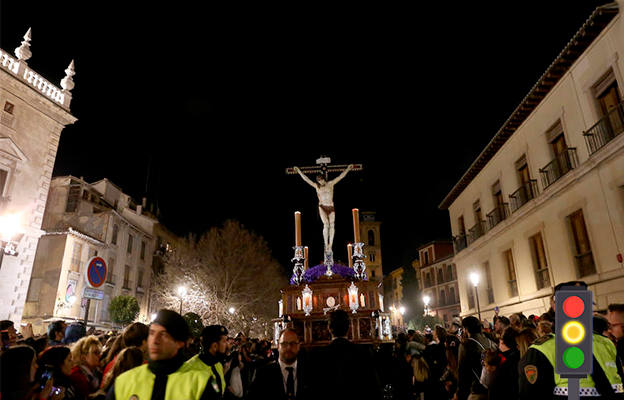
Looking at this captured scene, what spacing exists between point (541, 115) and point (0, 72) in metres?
23.1

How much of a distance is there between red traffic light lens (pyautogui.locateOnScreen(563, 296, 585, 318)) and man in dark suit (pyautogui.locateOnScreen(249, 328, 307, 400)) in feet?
8.26

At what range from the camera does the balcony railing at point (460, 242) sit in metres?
27.3

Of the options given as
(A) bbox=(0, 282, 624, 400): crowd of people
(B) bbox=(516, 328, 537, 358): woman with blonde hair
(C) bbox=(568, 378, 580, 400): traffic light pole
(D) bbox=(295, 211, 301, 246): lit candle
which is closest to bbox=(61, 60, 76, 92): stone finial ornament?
(D) bbox=(295, 211, 301, 246): lit candle

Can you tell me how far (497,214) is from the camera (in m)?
21.8

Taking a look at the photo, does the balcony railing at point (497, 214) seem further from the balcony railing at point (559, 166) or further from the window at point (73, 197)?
the window at point (73, 197)

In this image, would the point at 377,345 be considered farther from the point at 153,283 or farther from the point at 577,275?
the point at 153,283

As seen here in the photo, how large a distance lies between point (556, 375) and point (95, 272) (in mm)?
8862

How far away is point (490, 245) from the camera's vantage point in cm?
2277

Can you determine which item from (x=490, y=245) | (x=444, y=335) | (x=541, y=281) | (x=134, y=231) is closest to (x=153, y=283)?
(x=134, y=231)

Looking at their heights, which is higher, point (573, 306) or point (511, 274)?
point (511, 274)

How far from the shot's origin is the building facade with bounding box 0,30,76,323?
16.1 meters

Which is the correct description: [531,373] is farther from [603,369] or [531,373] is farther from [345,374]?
[345,374]

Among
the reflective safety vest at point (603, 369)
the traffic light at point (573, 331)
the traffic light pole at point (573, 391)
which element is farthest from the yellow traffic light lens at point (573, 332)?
the reflective safety vest at point (603, 369)

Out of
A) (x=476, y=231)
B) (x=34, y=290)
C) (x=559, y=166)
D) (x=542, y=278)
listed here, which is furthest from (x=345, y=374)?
(x=34, y=290)
